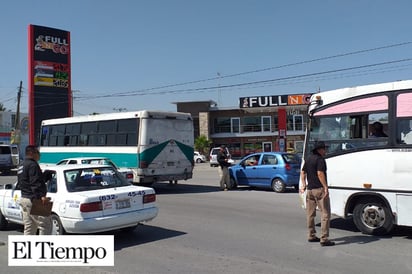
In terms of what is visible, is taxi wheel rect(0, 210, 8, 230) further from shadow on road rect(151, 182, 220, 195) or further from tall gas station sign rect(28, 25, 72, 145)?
tall gas station sign rect(28, 25, 72, 145)

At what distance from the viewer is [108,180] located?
341 inches

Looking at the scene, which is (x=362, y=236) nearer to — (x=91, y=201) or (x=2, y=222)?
(x=91, y=201)

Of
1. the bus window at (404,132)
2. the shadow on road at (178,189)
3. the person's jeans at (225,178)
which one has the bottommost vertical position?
the shadow on road at (178,189)

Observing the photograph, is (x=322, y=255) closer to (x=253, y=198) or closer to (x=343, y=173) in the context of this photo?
(x=343, y=173)

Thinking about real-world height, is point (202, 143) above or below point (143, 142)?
below

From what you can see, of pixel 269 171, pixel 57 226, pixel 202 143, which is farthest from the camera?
pixel 202 143

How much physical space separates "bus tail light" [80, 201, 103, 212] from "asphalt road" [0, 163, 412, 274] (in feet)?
2.59

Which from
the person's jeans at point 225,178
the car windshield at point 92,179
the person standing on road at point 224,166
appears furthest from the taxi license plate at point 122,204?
the person's jeans at point 225,178

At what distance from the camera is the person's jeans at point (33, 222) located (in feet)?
22.8

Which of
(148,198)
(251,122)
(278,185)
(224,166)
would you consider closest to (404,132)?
(148,198)

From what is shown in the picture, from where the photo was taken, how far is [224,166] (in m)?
17.9

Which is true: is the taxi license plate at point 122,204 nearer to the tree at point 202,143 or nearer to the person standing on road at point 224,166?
the person standing on road at point 224,166

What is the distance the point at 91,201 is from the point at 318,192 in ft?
12.8

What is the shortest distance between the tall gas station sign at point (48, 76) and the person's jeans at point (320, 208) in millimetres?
38404
